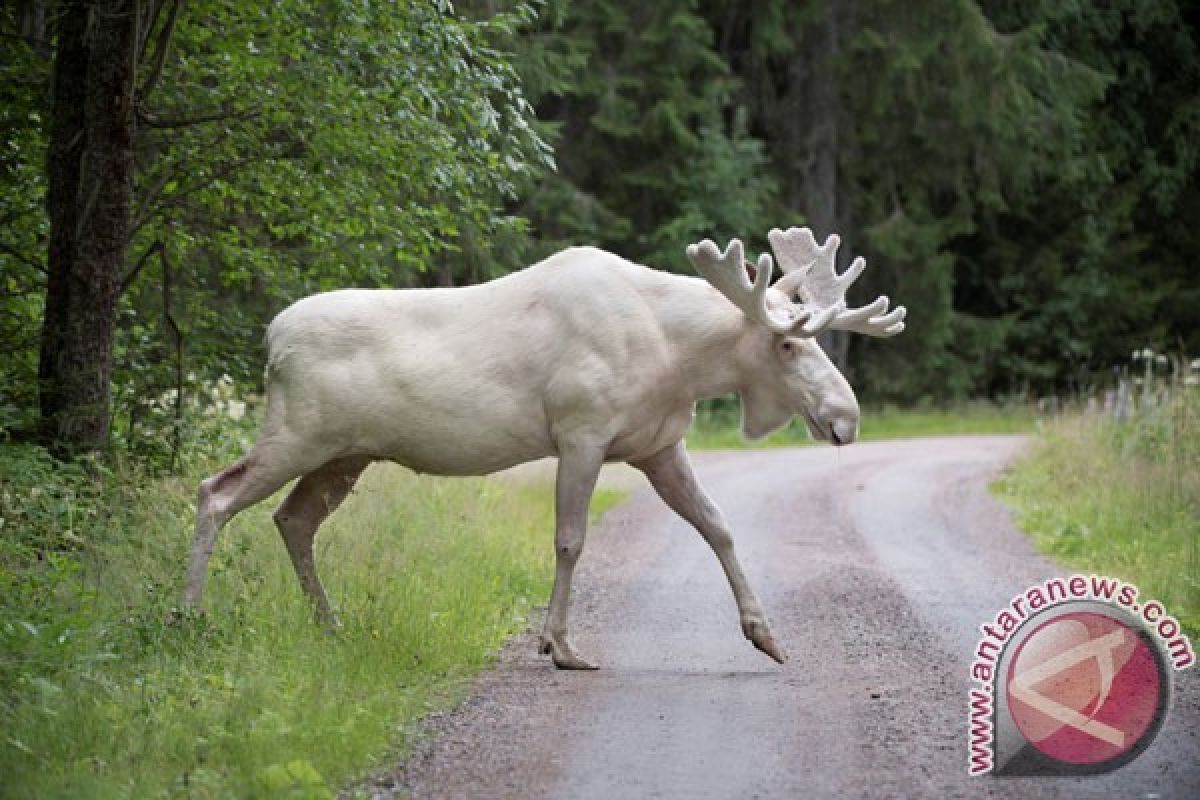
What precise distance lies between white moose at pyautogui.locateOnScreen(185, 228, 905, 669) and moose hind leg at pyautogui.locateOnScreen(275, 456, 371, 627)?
0.01 m

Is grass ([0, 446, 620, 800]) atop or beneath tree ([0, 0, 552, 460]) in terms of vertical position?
beneath

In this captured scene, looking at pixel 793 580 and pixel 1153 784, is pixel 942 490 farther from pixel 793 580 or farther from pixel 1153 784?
pixel 1153 784

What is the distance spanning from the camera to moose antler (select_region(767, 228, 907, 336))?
8.25 metres

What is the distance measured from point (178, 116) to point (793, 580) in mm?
5266

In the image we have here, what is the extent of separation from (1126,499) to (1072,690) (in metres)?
7.00

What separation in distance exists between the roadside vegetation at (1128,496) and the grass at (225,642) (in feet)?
12.9

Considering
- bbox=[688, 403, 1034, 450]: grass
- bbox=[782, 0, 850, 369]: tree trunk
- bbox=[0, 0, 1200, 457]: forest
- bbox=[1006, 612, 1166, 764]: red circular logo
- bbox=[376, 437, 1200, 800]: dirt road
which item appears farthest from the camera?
bbox=[782, 0, 850, 369]: tree trunk

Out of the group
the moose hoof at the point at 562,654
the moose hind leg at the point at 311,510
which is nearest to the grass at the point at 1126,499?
the moose hoof at the point at 562,654

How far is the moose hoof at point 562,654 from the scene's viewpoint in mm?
8047

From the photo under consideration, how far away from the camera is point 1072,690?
6680 millimetres

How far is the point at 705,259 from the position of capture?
814 centimetres

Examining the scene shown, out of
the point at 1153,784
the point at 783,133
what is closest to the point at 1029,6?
the point at 783,133

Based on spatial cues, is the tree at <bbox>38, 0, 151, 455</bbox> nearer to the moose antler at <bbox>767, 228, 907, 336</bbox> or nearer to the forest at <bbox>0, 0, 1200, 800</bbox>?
the forest at <bbox>0, 0, 1200, 800</bbox>

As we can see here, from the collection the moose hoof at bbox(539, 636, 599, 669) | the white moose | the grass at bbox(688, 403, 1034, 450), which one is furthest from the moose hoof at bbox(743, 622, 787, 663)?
the grass at bbox(688, 403, 1034, 450)
